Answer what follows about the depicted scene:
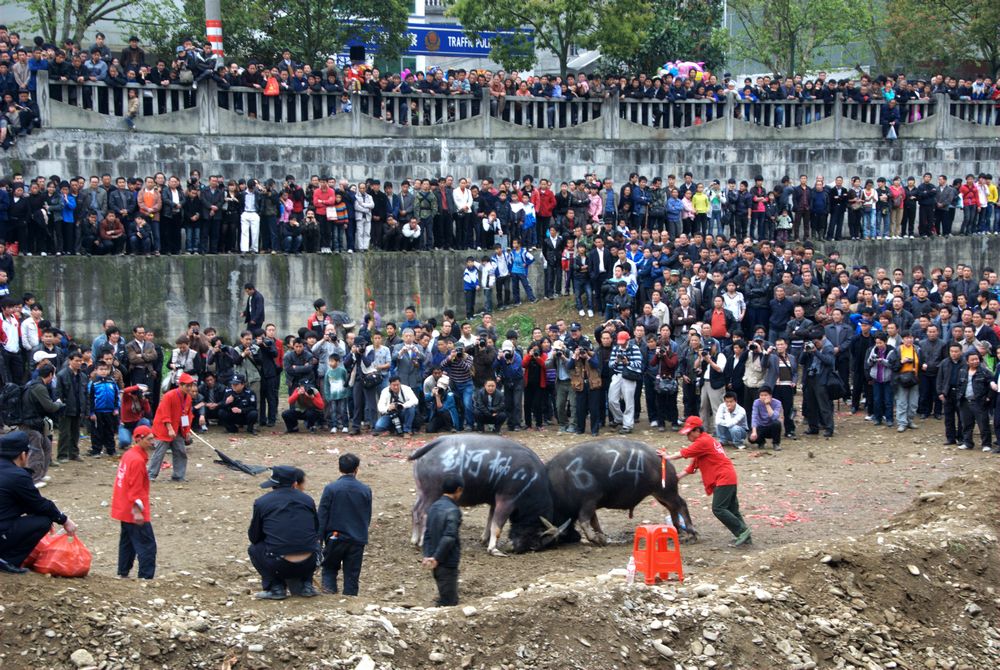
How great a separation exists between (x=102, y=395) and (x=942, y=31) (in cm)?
3201

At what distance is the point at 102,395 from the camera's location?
19.1 m

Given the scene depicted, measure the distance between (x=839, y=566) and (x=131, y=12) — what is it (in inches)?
1206

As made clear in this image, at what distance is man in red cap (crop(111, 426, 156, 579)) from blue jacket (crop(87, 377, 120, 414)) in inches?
235

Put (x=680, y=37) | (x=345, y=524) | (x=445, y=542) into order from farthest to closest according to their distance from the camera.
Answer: (x=680, y=37) → (x=345, y=524) → (x=445, y=542)

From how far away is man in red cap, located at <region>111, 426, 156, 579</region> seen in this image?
514 inches

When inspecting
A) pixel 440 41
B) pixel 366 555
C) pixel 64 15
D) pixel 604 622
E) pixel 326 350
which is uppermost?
pixel 440 41

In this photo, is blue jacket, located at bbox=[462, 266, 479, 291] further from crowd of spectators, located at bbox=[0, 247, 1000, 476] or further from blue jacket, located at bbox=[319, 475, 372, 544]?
blue jacket, located at bbox=[319, 475, 372, 544]

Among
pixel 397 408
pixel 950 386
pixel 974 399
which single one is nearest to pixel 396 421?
pixel 397 408

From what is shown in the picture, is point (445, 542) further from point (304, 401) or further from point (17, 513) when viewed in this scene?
point (304, 401)

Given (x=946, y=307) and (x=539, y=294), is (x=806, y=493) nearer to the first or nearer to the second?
(x=946, y=307)

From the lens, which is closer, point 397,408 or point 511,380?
point 397,408

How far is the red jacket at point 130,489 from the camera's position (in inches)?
513

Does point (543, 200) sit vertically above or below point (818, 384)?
above

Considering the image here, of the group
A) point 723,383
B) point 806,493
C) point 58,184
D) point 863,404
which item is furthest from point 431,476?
point 58,184
